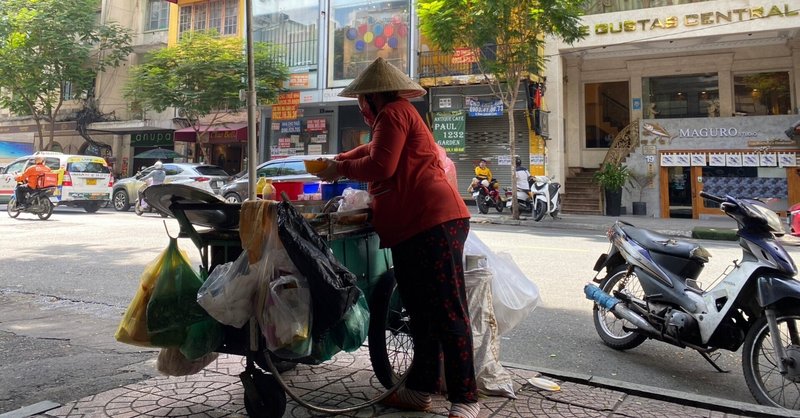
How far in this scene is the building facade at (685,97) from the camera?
48.5 feet

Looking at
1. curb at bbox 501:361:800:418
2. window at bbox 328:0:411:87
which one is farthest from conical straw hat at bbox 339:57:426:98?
window at bbox 328:0:411:87

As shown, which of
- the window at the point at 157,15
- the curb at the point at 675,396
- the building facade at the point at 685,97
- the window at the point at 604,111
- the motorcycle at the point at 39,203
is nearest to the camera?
the curb at the point at 675,396

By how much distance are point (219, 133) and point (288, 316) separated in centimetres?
2245

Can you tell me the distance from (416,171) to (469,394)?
1055mm

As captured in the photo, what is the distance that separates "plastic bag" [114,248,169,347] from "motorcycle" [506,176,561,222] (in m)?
11.9

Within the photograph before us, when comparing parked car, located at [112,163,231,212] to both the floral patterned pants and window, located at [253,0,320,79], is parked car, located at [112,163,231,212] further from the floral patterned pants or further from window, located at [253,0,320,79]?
the floral patterned pants

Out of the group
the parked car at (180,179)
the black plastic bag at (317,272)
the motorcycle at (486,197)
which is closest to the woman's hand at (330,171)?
the black plastic bag at (317,272)

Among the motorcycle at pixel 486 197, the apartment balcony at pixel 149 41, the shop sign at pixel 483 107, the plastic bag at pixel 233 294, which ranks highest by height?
the apartment balcony at pixel 149 41

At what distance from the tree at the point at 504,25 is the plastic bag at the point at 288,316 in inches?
462

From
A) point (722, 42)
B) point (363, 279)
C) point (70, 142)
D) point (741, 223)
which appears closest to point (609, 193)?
point (722, 42)

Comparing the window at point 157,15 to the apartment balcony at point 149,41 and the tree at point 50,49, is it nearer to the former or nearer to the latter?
the apartment balcony at point 149,41

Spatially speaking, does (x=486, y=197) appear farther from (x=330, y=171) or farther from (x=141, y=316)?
(x=141, y=316)

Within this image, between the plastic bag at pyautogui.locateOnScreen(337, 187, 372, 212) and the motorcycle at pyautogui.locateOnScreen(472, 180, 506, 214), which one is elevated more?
the motorcycle at pyautogui.locateOnScreen(472, 180, 506, 214)

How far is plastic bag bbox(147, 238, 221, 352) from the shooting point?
2.38 m
